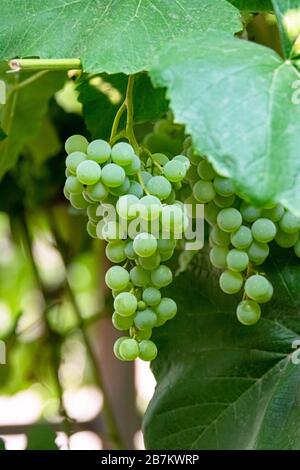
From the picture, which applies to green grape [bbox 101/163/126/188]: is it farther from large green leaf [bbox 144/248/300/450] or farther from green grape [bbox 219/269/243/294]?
large green leaf [bbox 144/248/300/450]

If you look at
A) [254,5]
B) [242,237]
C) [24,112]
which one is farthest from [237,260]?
[24,112]

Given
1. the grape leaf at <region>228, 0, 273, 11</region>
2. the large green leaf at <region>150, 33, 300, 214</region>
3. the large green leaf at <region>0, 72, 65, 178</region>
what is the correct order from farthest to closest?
the large green leaf at <region>0, 72, 65, 178</region> < the grape leaf at <region>228, 0, 273, 11</region> < the large green leaf at <region>150, 33, 300, 214</region>

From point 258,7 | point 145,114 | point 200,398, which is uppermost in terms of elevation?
point 258,7

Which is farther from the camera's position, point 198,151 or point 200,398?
point 200,398

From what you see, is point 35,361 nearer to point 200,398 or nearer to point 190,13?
point 200,398

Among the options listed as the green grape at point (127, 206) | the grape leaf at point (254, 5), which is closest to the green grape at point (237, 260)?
the green grape at point (127, 206)

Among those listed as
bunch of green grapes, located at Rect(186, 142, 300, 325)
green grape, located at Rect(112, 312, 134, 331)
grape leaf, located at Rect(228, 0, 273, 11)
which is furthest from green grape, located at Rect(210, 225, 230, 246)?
grape leaf, located at Rect(228, 0, 273, 11)

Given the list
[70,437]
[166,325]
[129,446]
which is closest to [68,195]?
[166,325]
